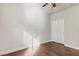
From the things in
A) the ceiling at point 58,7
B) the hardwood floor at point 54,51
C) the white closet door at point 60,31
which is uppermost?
the ceiling at point 58,7

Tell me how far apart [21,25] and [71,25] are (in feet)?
2.93

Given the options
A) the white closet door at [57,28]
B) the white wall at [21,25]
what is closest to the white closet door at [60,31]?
the white closet door at [57,28]

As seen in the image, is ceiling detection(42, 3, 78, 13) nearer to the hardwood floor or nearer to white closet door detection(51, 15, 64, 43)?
white closet door detection(51, 15, 64, 43)

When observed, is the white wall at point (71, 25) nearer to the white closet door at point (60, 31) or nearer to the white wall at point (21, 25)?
the white closet door at point (60, 31)

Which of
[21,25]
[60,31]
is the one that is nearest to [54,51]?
[60,31]

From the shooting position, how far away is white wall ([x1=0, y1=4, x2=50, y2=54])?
196 centimetres

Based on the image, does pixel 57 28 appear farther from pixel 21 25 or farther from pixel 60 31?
pixel 21 25

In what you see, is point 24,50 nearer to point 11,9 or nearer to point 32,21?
point 32,21

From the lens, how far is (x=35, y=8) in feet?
6.70

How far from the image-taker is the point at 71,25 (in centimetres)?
202

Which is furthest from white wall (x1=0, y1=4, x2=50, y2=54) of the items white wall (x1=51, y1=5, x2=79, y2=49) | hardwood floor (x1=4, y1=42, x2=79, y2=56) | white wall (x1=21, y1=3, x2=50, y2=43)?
white wall (x1=51, y1=5, x2=79, y2=49)

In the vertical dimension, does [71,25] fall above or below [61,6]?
below

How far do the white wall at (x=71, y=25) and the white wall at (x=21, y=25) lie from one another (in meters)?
0.32

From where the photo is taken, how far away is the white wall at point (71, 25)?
6.58 feet
